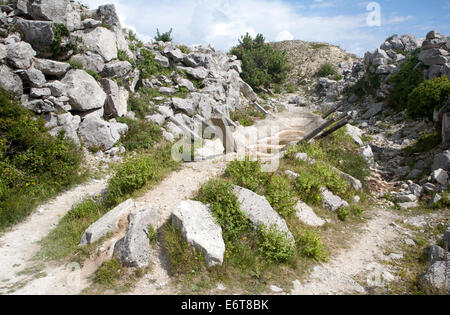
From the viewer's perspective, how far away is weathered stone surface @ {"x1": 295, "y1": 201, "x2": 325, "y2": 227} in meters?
7.60

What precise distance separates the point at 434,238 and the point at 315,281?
4.53 metres

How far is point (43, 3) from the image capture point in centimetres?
1211

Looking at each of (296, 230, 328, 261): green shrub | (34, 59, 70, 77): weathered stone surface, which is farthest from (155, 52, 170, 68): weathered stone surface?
(296, 230, 328, 261): green shrub

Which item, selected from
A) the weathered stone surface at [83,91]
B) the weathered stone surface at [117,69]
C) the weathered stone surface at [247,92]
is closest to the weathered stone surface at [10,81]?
the weathered stone surface at [83,91]

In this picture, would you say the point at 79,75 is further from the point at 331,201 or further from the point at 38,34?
the point at 331,201

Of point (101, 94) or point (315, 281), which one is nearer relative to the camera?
point (315, 281)

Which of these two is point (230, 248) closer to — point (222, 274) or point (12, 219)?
point (222, 274)

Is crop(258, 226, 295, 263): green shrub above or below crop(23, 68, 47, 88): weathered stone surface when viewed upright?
below

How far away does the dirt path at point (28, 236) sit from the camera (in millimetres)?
5379

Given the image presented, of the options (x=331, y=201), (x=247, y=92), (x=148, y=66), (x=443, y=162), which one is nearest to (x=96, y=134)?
(x=148, y=66)

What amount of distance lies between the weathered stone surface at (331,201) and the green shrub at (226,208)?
3675 mm

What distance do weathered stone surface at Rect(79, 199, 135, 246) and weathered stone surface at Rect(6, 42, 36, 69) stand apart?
Answer: 8.83m

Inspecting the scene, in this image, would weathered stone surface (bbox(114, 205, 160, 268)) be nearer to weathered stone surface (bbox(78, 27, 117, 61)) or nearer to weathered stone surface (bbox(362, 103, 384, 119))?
weathered stone surface (bbox(78, 27, 117, 61))

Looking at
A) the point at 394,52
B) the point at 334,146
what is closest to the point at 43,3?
the point at 334,146
